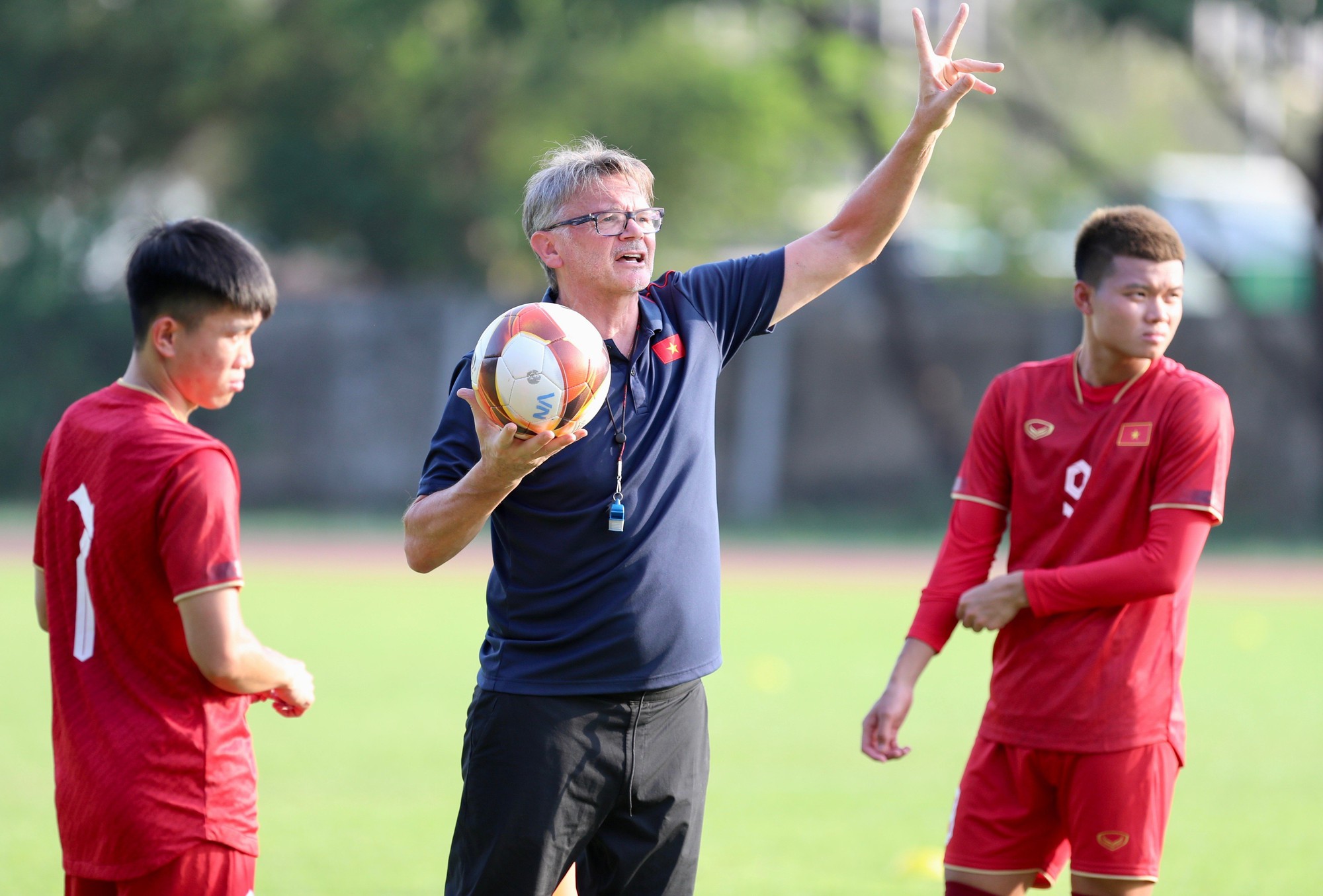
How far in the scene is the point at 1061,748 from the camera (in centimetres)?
389

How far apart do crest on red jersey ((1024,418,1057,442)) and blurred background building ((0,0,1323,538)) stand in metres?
16.5

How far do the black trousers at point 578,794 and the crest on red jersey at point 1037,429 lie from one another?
1217mm

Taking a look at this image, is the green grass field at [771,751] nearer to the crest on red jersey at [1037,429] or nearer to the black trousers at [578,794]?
the black trousers at [578,794]

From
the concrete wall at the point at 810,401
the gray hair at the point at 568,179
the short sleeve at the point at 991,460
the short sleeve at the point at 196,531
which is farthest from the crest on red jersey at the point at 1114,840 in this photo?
the concrete wall at the point at 810,401

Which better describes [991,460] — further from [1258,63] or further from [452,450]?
[1258,63]

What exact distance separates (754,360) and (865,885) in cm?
1827

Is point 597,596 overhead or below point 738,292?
below

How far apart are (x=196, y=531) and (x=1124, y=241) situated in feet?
8.40

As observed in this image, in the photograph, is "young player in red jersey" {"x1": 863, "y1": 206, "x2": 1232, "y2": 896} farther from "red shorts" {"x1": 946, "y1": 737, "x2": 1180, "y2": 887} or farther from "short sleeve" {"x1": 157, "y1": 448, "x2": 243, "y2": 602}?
"short sleeve" {"x1": 157, "y1": 448, "x2": 243, "y2": 602}

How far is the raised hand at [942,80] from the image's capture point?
3.97 m

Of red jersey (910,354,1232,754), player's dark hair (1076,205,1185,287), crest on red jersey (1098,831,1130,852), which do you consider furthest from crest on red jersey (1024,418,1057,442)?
crest on red jersey (1098,831,1130,852)

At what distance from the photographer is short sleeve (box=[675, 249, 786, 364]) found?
402cm

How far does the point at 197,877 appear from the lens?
10.5 feet

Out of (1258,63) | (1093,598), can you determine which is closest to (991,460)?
(1093,598)
